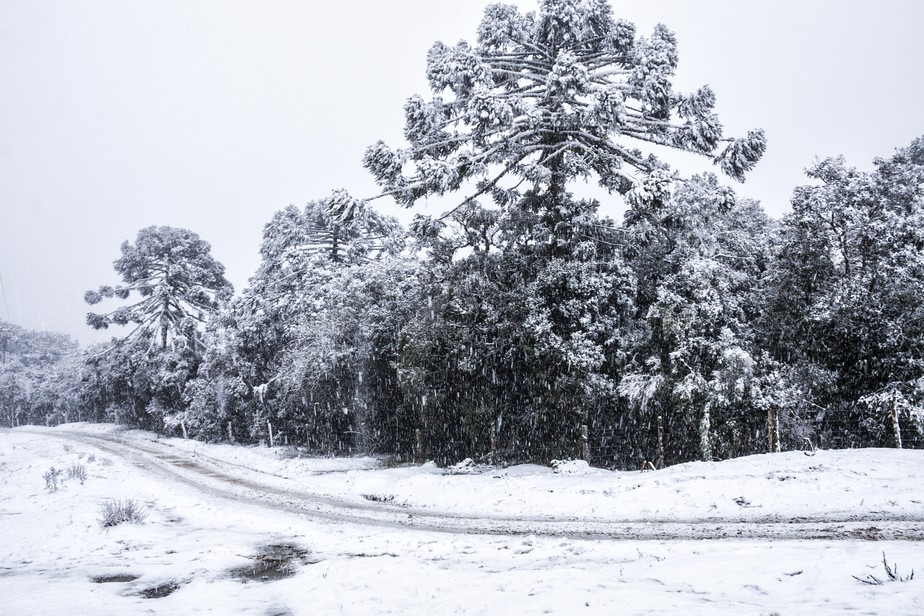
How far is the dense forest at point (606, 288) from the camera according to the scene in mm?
14750

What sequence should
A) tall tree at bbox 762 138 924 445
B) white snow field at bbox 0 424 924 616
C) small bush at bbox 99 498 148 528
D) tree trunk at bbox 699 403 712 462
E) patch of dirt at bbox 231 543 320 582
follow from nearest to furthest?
white snow field at bbox 0 424 924 616 → patch of dirt at bbox 231 543 320 582 → small bush at bbox 99 498 148 528 → tall tree at bbox 762 138 924 445 → tree trunk at bbox 699 403 712 462

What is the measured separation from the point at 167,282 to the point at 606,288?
36.4 metres

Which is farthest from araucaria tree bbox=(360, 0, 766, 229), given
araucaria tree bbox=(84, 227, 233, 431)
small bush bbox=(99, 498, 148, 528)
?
araucaria tree bbox=(84, 227, 233, 431)

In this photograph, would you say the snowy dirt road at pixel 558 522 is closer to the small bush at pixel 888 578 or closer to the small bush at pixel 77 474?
the small bush at pixel 888 578

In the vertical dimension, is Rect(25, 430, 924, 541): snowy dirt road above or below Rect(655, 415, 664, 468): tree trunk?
below

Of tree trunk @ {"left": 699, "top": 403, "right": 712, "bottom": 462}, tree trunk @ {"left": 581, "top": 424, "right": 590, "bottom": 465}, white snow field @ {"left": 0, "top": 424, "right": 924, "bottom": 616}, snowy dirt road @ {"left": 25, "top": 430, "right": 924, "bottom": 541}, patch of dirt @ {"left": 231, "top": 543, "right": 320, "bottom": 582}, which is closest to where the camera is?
white snow field @ {"left": 0, "top": 424, "right": 924, "bottom": 616}

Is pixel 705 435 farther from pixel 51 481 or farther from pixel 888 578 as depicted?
pixel 51 481

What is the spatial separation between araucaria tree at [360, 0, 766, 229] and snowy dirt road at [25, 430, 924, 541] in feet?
31.2

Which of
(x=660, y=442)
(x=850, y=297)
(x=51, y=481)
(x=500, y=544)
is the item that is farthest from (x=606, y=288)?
(x=51, y=481)

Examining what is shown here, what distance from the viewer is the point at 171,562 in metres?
8.00

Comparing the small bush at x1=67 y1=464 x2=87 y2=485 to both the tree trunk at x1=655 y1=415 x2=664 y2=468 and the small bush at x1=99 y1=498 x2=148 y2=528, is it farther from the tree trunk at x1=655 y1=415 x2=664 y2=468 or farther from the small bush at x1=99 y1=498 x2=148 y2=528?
the tree trunk at x1=655 y1=415 x2=664 y2=468

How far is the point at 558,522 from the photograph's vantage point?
1008 centimetres

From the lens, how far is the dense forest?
14750 mm

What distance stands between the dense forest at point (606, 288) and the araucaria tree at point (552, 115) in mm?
80
